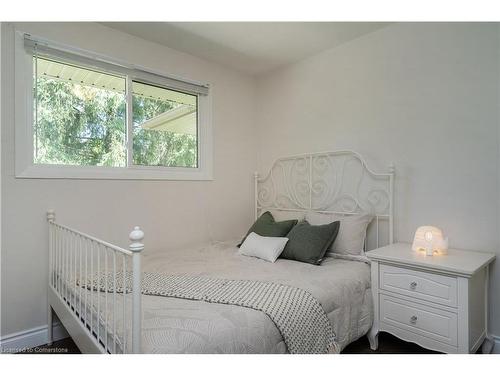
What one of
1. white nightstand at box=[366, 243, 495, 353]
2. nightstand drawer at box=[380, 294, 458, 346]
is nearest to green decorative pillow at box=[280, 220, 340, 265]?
white nightstand at box=[366, 243, 495, 353]

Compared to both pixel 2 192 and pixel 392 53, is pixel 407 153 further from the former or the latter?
pixel 2 192

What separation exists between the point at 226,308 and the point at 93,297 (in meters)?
0.69

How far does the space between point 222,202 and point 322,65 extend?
162 centimetres

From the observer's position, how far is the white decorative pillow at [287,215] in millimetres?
→ 2850

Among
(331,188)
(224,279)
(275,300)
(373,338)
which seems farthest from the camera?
(331,188)

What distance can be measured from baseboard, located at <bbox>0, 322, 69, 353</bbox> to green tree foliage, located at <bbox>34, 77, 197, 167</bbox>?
1143 mm

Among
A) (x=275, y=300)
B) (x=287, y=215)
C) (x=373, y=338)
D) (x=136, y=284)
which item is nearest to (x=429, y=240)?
(x=373, y=338)

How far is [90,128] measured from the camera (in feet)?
7.74

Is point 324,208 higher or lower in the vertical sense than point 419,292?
higher

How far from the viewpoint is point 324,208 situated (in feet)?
9.16

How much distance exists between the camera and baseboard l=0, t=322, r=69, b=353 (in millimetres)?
1980

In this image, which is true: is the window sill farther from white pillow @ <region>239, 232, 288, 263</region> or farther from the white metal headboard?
white pillow @ <region>239, 232, 288, 263</region>

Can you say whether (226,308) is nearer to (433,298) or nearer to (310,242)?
(310,242)
